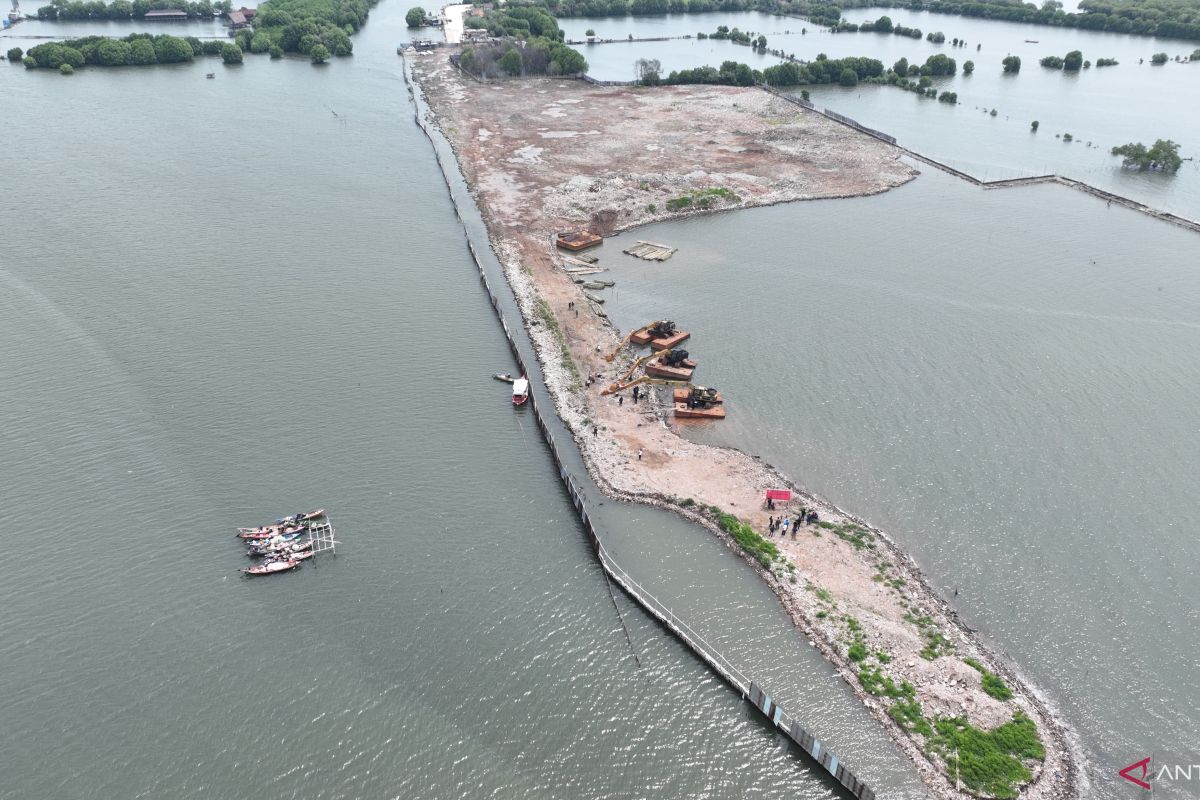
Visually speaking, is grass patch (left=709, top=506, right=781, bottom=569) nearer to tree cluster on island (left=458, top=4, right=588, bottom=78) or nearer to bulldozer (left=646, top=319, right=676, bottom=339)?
bulldozer (left=646, top=319, right=676, bottom=339)

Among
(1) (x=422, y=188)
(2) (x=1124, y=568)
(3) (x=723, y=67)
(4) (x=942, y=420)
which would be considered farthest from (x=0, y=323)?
(3) (x=723, y=67)

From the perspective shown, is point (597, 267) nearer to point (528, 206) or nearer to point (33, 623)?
point (528, 206)

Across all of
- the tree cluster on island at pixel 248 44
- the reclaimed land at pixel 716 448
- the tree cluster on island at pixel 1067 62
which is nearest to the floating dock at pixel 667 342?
the reclaimed land at pixel 716 448

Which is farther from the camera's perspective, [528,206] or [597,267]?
[528,206]

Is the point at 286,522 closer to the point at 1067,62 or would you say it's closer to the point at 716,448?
the point at 716,448

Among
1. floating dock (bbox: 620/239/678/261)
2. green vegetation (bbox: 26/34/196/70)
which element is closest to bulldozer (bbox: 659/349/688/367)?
floating dock (bbox: 620/239/678/261)

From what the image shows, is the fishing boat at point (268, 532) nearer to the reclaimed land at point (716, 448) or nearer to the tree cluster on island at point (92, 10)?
the reclaimed land at point (716, 448)

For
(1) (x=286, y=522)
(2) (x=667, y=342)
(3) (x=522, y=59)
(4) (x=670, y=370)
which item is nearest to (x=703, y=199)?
(2) (x=667, y=342)
